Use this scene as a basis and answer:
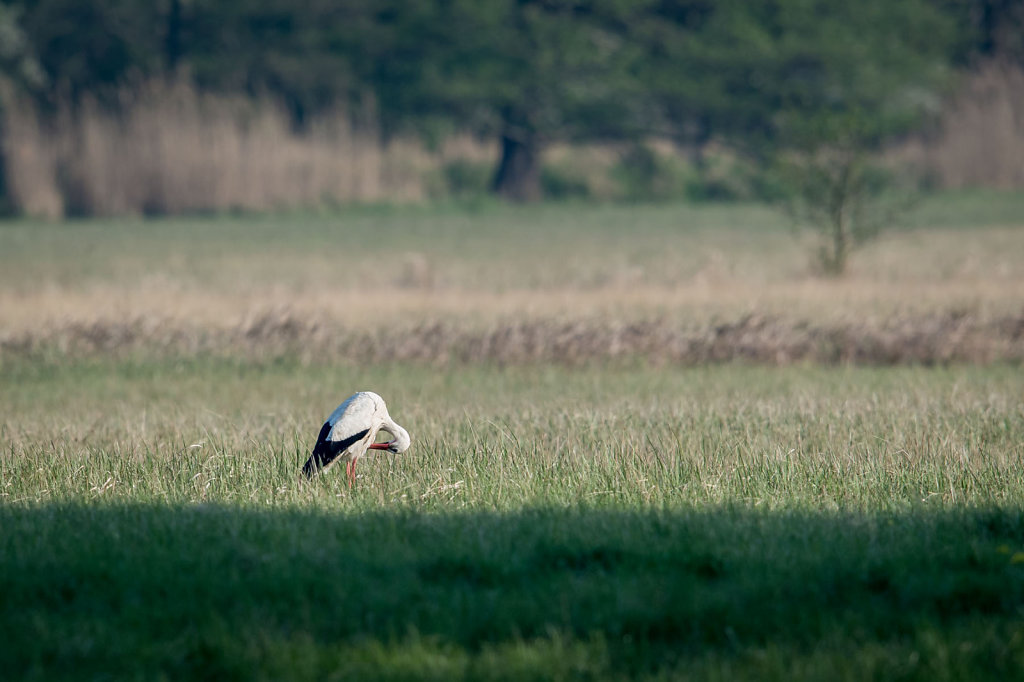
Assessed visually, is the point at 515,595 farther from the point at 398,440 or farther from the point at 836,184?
the point at 836,184

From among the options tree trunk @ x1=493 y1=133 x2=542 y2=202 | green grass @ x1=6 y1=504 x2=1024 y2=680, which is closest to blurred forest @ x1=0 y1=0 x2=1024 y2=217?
tree trunk @ x1=493 y1=133 x2=542 y2=202

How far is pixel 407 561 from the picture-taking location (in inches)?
208

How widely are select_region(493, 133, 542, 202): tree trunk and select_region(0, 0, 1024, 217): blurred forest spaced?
6 centimetres

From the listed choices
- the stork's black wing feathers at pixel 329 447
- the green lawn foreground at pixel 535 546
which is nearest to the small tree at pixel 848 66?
the green lawn foreground at pixel 535 546

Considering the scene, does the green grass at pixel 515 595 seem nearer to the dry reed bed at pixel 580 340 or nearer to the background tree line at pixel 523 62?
the dry reed bed at pixel 580 340

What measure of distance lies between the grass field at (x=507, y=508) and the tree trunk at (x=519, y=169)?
22028 millimetres

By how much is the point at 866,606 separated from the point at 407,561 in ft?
6.27

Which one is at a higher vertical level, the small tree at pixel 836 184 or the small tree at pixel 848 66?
the small tree at pixel 848 66

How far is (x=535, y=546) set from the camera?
18.1 ft

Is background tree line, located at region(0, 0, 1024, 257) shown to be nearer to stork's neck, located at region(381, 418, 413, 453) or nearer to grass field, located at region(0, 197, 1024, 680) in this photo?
grass field, located at region(0, 197, 1024, 680)

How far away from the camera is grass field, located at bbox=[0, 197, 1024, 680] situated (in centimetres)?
446

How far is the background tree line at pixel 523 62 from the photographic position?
36.6 metres

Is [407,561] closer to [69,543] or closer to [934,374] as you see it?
[69,543]

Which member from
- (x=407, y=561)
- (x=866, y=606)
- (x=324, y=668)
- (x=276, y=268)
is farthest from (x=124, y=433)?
(x=276, y=268)
